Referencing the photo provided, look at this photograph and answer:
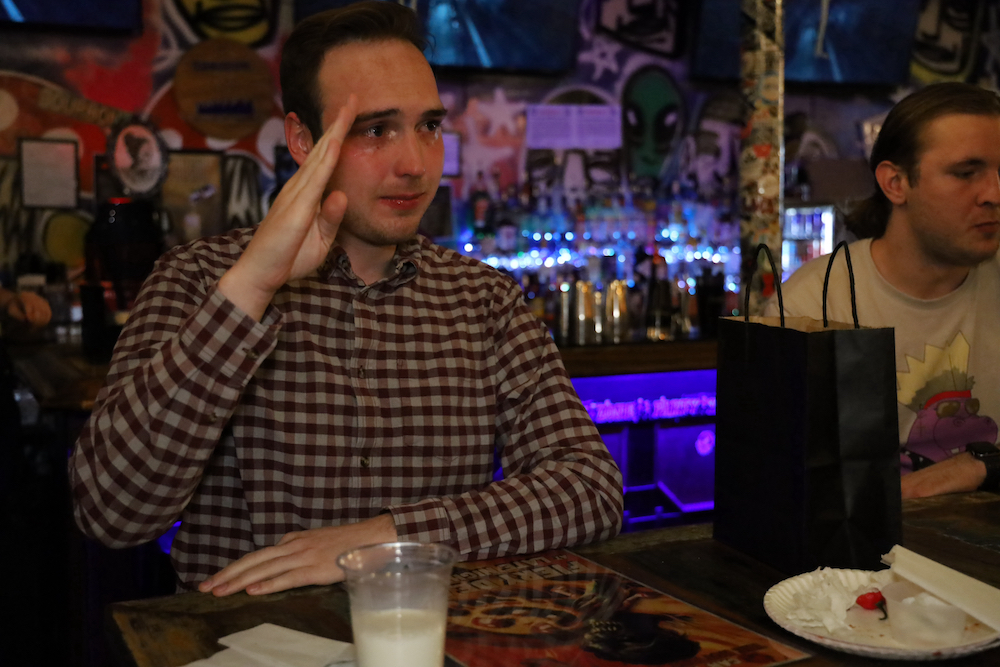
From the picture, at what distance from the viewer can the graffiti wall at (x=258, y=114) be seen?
3926 mm

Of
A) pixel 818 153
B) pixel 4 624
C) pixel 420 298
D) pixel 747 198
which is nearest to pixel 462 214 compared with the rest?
pixel 747 198

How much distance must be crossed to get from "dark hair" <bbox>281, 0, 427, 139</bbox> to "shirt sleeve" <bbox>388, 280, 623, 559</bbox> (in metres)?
0.51

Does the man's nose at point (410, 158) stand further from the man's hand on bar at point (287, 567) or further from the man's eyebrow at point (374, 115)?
the man's hand on bar at point (287, 567)

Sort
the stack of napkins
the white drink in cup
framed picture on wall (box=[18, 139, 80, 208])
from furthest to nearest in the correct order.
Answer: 1. framed picture on wall (box=[18, 139, 80, 208])
2. the stack of napkins
3. the white drink in cup

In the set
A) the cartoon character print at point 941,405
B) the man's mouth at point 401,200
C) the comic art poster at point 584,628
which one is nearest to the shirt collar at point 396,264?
the man's mouth at point 401,200

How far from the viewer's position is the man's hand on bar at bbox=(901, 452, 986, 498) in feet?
5.67

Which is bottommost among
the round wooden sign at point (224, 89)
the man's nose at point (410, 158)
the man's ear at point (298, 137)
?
the man's nose at point (410, 158)

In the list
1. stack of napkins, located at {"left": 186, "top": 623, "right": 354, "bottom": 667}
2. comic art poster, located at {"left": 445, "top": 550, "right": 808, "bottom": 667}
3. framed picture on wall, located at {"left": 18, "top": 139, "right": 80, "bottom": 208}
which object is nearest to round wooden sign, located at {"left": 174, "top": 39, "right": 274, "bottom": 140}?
framed picture on wall, located at {"left": 18, "top": 139, "right": 80, "bottom": 208}

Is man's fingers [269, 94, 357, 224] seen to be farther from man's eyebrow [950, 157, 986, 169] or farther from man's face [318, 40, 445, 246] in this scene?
man's eyebrow [950, 157, 986, 169]

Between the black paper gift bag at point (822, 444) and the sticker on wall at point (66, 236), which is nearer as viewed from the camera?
the black paper gift bag at point (822, 444)

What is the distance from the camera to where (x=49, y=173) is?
12.9 ft

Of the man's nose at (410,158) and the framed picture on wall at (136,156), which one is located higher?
the framed picture on wall at (136,156)

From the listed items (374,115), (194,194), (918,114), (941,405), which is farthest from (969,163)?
(194,194)

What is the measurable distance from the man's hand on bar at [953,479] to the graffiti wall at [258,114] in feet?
7.41
